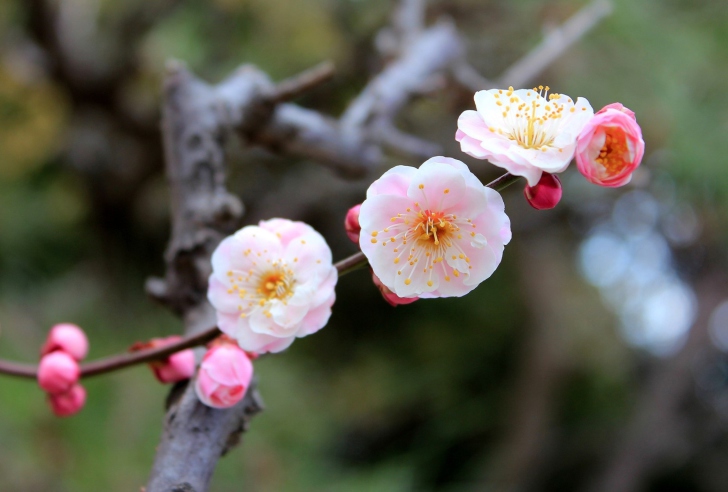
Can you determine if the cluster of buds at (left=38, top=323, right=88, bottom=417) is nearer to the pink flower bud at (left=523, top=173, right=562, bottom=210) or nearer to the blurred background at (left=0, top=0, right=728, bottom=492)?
the pink flower bud at (left=523, top=173, right=562, bottom=210)

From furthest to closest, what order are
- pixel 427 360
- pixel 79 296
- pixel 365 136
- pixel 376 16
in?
pixel 427 360 < pixel 79 296 < pixel 376 16 < pixel 365 136

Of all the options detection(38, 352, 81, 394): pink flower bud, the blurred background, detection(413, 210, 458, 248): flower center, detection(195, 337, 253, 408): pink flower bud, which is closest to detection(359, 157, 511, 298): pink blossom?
detection(413, 210, 458, 248): flower center

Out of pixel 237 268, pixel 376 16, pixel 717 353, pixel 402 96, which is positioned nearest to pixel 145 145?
pixel 376 16

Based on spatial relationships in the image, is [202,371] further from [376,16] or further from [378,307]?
[378,307]

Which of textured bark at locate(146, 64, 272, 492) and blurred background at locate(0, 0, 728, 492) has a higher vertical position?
textured bark at locate(146, 64, 272, 492)

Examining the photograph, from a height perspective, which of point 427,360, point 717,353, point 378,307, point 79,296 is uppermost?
point 79,296

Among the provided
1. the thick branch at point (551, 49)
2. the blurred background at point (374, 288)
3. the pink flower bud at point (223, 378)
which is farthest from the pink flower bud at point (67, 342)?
the thick branch at point (551, 49)

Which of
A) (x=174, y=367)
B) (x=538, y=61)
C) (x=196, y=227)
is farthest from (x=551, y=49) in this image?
(x=174, y=367)
